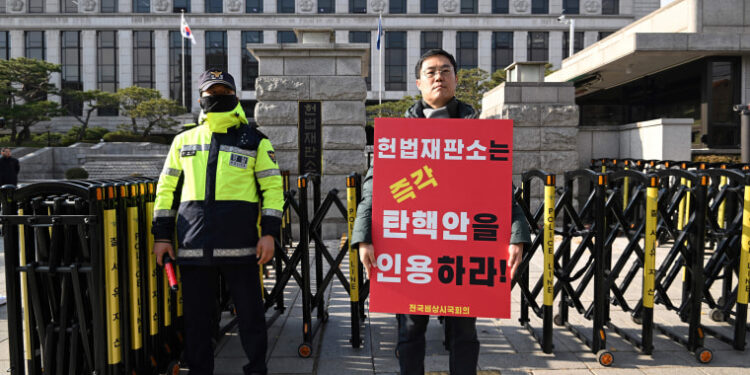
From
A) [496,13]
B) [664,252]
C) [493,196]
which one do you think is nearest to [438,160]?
[493,196]

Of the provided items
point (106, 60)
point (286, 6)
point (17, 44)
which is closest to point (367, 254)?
point (286, 6)

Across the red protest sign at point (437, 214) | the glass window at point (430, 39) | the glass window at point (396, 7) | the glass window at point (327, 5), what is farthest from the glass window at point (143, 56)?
the red protest sign at point (437, 214)

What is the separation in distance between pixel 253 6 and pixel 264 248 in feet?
164

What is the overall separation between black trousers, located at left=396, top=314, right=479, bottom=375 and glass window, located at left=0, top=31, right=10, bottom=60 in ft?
192

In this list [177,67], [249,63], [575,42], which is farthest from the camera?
[575,42]

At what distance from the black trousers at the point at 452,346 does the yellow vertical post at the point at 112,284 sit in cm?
180

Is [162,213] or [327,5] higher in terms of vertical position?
[327,5]

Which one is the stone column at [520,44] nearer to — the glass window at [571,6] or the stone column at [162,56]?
the glass window at [571,6]

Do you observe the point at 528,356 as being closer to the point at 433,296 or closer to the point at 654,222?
the point at 654,222

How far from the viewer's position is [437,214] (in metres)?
2.80

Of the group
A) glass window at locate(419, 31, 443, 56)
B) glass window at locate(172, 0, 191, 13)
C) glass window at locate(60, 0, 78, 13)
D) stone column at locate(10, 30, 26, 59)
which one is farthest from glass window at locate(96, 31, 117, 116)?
glass window at locate(419, 31, 443, 56)

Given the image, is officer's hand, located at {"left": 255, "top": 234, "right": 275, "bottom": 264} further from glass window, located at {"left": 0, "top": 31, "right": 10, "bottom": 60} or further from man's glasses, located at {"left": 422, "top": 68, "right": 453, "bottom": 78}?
glass window, located at {"left": 0, "top": 31, "right": 10, "bottom": 60}

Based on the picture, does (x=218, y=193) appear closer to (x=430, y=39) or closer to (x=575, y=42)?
(x=430, y=39)

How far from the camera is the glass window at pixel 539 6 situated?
162 ft
